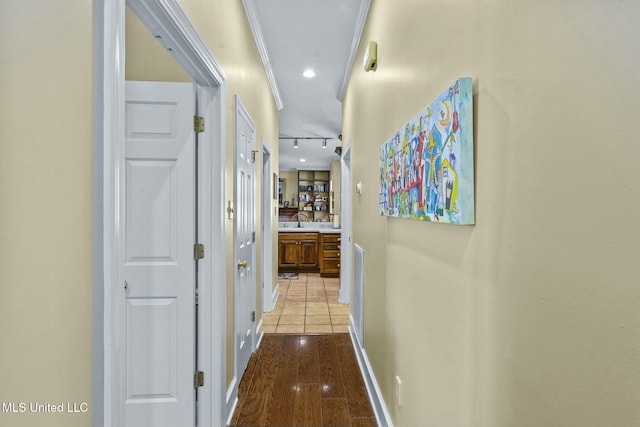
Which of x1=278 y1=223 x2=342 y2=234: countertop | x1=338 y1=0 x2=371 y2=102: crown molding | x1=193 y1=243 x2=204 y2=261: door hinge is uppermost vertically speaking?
x1=338 y1=0 x2=371 y2=102: crown molding

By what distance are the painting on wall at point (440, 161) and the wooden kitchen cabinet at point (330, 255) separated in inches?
183

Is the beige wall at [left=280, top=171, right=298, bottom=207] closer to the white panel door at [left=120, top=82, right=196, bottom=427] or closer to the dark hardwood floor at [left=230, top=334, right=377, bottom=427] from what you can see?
the dark hardwood floor at [left=230, top=334, right=377, bottom=427]

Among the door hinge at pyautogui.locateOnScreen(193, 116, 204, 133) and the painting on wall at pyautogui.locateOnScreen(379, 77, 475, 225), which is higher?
the door hinge at pyautogui.locateOnScreen(193, 116, 204, 133)

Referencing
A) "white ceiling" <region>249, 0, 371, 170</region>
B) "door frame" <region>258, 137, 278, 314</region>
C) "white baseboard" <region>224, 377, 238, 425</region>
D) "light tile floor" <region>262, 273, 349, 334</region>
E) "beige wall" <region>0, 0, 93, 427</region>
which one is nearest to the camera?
"beige wall" <region>0, 0, 93, 427</region>

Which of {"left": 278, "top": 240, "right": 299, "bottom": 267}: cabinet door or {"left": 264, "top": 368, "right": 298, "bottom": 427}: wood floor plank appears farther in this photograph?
{"left": 278, "top": 240, "right": 299, "bottom": 267}: cabinet door

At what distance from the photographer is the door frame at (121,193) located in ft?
2.45

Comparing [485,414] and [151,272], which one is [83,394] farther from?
[151,272]

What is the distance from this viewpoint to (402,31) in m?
1.53

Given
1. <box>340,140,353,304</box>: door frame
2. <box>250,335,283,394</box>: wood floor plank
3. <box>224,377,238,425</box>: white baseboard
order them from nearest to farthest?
<box>224,377,238,425</box>: white baseboard → <box>250,335,283,394</box>: wood floor plank → <box>340,140,353,304</box>: door frame

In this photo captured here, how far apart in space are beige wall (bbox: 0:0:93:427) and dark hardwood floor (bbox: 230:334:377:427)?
1.60m

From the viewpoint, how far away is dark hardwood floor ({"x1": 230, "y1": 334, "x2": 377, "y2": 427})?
2.02m

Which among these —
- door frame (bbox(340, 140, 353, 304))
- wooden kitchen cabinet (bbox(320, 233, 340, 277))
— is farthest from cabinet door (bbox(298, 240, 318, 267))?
door frame (bbox(340, 140, 353, 304))

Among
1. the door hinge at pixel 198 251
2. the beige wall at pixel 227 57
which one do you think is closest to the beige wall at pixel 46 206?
the beige wall at pixel 227 57

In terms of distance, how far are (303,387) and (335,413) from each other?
1.22ft
